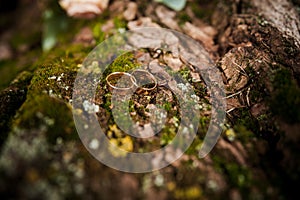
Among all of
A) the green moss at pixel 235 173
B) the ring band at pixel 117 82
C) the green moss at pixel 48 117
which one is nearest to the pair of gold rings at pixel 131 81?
the ring band at pixel 117 82

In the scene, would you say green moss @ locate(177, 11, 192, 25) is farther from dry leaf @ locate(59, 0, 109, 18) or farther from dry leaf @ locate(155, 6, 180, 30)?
dry leaf @ locate(59, 0, 109, 18)

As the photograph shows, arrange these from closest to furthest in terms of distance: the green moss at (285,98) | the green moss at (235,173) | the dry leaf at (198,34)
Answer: the green moss at (235,173), the green moss at (285,98), the dry leaf at (198,34)

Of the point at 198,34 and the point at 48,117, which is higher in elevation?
the point at 198,34

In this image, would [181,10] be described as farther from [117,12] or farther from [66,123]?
[66,123]

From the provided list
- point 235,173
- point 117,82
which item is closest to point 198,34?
point 117,82

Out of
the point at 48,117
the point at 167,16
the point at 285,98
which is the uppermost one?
the point at 285,98

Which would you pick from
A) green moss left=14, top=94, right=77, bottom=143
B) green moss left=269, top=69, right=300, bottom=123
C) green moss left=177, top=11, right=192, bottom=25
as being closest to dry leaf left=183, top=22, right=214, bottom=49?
green moss left=177, top=11, right=192, bottom=25

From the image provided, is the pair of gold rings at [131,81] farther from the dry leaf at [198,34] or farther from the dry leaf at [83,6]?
the dry leaf at [83,6]

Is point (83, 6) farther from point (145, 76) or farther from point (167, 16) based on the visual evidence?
point (145, 76)

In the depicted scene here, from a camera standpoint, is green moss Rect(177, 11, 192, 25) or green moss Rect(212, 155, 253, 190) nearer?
green moss Rect(212, 155, 253, 190)
